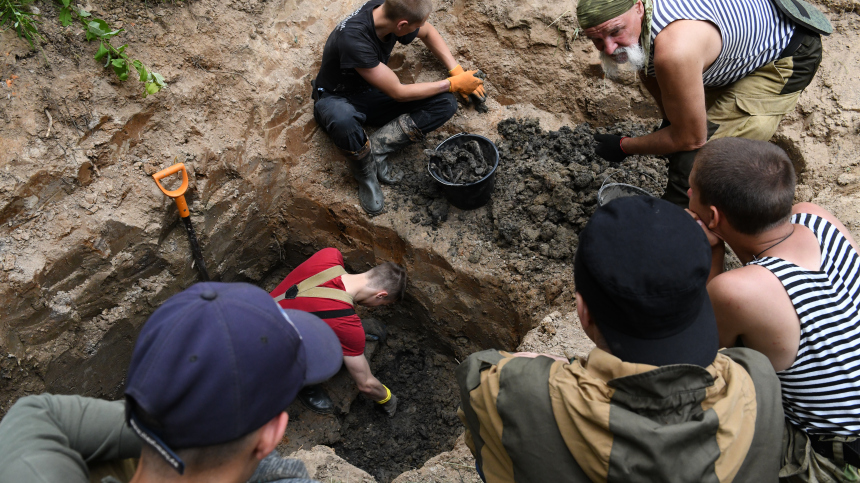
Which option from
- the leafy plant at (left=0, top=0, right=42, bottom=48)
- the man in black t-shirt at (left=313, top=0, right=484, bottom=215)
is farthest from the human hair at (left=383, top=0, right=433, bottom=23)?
the leafy plant at (left=0, top=0, right=42, bottom=48)

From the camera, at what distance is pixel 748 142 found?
5.77 feet

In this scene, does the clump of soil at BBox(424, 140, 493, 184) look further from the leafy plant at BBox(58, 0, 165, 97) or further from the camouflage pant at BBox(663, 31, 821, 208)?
the leafy plant at BBox(58, 0, 165, 97)

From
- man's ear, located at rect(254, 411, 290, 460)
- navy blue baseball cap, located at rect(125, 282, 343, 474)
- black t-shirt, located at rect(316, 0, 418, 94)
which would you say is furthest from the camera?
black t-shirt, located at rect(316, 0, 418, 94)

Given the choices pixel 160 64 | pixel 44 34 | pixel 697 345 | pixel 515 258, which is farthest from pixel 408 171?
pixel 697 345

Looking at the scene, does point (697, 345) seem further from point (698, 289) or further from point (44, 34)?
point (44, 34)

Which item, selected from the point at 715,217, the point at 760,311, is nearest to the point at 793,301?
the point at 760,311

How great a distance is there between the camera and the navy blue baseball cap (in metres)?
1.00

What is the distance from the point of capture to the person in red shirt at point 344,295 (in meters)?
2.94

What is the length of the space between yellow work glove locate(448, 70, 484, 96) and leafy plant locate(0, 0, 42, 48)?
7.55 ft

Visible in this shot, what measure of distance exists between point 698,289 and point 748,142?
0.85 meters

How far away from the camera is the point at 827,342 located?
1.55 m

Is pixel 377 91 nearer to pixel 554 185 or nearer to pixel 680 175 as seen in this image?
pixel 554 185

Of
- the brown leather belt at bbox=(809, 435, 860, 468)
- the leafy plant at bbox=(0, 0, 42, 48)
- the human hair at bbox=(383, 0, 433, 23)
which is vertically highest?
Answer: the leafy plant at bbox=(0, 0, 42, 48)

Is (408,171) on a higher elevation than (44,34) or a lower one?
lower
